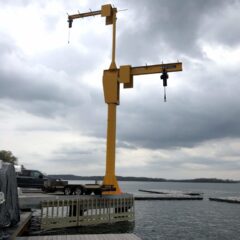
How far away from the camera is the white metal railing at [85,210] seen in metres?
28.6

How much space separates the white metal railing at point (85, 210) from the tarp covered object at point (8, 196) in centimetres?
735

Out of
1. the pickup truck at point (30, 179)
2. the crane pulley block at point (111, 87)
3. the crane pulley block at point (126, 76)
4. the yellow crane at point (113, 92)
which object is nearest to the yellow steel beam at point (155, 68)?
the yellow crane at point (113, 92)

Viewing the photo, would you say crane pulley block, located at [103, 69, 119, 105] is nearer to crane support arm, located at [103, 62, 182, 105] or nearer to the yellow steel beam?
crane support arm, located at [103, 62, 182, 105]

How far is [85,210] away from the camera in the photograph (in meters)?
32.0

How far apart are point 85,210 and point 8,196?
1353 cm

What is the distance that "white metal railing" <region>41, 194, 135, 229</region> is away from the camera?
28.6m

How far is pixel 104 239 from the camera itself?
18.9 m

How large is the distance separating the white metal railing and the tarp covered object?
7.35 metres

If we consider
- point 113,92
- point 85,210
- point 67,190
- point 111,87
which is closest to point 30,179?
point 67,190

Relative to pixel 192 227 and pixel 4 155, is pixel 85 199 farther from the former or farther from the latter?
pixel 4 155

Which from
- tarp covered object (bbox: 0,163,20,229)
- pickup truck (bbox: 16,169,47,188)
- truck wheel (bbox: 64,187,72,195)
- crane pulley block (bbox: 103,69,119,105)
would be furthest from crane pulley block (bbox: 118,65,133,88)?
tarp covered object (bbox: 0,163,20,229)

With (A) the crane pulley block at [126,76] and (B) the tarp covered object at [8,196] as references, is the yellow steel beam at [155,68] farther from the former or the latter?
(B) the tarp covered object at [8,196]

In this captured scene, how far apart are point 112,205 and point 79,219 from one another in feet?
13.0

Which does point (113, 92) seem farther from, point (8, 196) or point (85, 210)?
point (8, 196)
